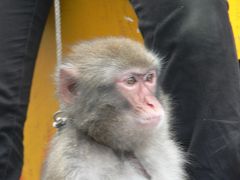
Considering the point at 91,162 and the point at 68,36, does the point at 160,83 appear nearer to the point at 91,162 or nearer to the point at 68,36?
the point at 91,162

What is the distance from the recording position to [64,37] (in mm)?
3357

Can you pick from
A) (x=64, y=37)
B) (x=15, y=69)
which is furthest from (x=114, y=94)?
(x=64, y=37)

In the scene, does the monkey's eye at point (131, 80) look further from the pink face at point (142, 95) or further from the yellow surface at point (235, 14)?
the yellow surface at point (235, 14)

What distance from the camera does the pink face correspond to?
7.06 feet

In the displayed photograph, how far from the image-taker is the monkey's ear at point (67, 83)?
7.55ft

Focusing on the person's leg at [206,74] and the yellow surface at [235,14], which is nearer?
the person's leg at [206,74]

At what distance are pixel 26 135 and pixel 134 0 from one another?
1261mm

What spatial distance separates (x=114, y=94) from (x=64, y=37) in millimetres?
1228

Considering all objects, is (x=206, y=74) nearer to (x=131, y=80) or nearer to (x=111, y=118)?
(x=131, y=80)

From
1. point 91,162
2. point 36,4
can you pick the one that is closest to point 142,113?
point 91,162

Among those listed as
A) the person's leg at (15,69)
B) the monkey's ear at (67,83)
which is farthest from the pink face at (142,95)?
the person's leg at (15,69)

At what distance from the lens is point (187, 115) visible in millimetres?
2498

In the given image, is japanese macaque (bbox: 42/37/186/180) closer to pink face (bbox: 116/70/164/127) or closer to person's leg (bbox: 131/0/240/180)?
pink face (bbox: 116/70/164/127)

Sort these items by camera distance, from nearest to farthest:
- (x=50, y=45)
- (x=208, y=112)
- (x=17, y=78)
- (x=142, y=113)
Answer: (x=142, y=113), (x=208, y=112), (x=17, y=78), (x=50, y=45)
